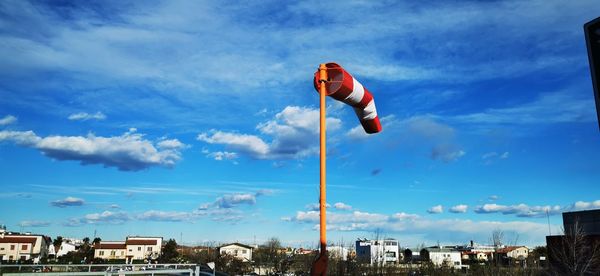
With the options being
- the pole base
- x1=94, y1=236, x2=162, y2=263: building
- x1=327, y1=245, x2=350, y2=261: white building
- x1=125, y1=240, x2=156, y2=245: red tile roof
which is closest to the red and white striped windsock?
the pole base

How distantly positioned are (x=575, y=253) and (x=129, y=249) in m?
73.1

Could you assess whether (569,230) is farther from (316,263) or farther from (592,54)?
(316,263)

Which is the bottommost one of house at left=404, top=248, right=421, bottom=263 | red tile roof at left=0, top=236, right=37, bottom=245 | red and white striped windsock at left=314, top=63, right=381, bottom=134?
house at left=404, top=248, right=421, bottom=263

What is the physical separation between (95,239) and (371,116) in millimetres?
92866

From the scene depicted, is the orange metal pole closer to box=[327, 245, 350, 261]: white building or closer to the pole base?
the pole base

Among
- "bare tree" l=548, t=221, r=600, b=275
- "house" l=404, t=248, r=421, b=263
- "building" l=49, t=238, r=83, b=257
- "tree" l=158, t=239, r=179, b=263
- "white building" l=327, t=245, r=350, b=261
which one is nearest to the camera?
"bare tree" l=548, t=221, r=600, b=275

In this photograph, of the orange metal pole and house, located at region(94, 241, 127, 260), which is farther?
house, located at region(94, 241, 127, 260)

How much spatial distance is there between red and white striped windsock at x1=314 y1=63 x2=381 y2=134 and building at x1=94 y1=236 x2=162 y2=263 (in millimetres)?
81529

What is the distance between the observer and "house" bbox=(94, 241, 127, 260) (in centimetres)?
8238

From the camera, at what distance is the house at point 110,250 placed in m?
82.4

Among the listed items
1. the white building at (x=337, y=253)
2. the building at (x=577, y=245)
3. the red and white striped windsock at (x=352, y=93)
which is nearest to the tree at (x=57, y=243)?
the white building at (x=337, y=253)

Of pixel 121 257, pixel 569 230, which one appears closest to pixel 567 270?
pixel 569 230

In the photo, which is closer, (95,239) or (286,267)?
(286,267)

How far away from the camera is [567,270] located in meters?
32.9
